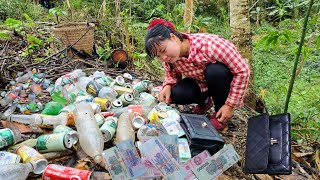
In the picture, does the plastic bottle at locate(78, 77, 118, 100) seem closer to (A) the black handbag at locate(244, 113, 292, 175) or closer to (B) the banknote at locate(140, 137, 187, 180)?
(B) the banknote at locate(140, 137, 187, 180)

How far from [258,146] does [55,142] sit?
0.96 m

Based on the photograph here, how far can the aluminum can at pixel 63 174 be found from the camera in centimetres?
122

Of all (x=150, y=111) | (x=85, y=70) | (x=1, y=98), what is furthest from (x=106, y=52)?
(x=150, y=111)

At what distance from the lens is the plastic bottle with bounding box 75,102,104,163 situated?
1.42m

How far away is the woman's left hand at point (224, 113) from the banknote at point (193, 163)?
408mm

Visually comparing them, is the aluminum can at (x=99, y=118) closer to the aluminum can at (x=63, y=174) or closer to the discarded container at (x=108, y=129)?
the discarded container at (x=108, y=129)

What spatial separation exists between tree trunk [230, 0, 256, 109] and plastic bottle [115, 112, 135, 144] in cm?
135

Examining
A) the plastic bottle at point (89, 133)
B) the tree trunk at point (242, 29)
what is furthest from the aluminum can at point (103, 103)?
the tree trunk at point (242, 29)

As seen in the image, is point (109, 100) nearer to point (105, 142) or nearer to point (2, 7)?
point (105, 142)

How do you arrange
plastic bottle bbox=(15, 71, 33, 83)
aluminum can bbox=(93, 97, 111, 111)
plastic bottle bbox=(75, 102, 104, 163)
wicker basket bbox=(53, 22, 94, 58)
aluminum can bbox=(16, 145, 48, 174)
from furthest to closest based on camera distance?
wicker basket bbox=(53, 22, 94, 58), plastic bottle bbox=(15, 71, 33, 83), aluminum can bbox=(93, 97, 111, 111), plastic bottle bbox=(75, 102, 104, 163), aluminum can bbox=(16, 145, 48, 174)

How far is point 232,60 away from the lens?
64.3 inches

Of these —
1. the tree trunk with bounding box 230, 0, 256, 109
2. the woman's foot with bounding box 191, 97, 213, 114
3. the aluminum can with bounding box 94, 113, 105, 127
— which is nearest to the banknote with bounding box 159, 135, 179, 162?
the aluminum can with bounding box 94, 113, 105, 127

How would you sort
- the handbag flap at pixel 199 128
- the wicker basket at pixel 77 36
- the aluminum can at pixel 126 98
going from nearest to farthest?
the handbag flap at pixel 199 128, the aluminum can at pixel 126 98, the wicker basket at pixel 77 36

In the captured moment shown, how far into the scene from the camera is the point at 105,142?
5.20 ft
